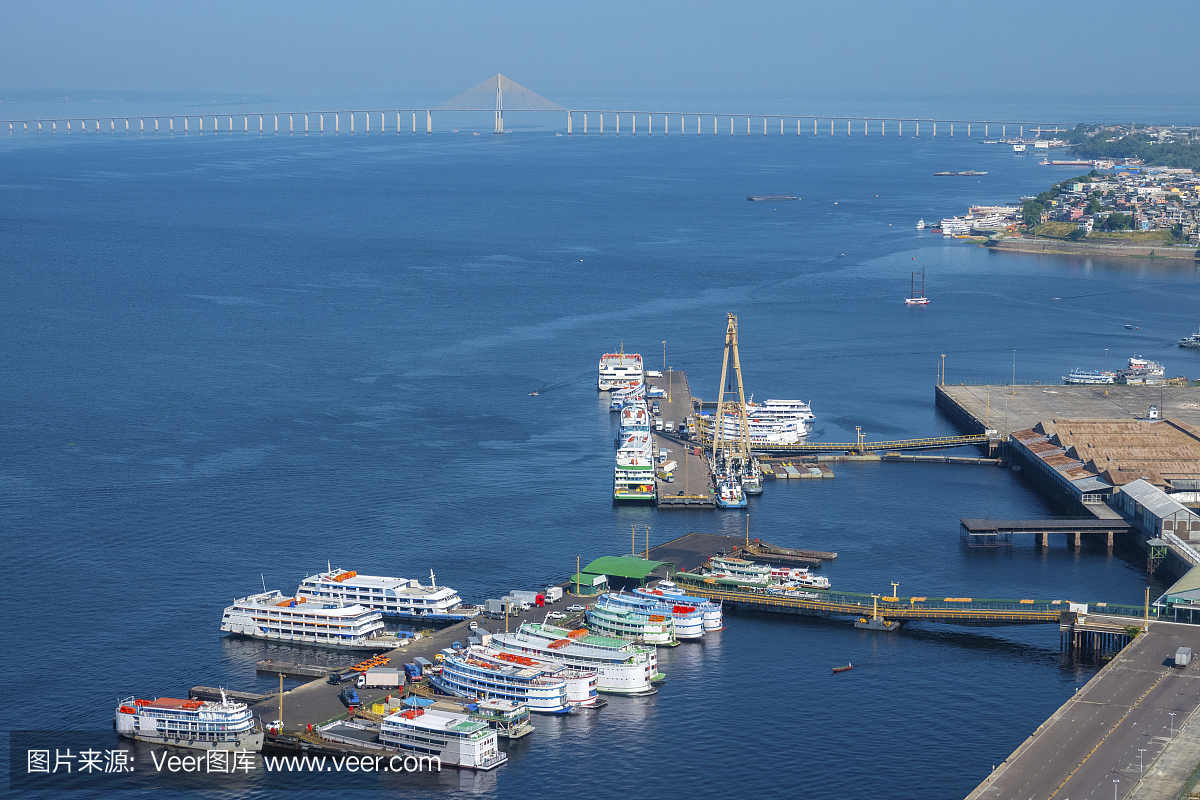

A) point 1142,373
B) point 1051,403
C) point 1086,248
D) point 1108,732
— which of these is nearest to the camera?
point 1108,732

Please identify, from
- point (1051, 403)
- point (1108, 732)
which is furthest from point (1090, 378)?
point (1108, 732)

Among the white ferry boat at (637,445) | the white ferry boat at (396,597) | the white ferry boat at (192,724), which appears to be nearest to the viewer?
the white ferry boat at (192,724)

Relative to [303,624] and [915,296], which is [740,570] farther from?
[915,296]

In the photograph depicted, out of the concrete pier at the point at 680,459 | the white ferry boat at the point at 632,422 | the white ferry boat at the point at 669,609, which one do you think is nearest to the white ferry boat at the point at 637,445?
the white ferry boat at the point at 632,422

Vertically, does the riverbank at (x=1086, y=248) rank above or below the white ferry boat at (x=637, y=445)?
above

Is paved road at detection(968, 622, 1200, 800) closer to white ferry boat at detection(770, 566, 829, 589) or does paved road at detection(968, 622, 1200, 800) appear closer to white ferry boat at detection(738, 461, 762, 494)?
white ferry boat at detection(770, 566, 829, 589)

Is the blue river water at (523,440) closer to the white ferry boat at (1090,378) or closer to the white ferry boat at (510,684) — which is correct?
the white ferry boat at (510,684)

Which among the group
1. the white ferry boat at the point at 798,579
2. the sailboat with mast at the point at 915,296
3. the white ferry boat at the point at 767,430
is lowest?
the white ferry boat at the point at 798,579
